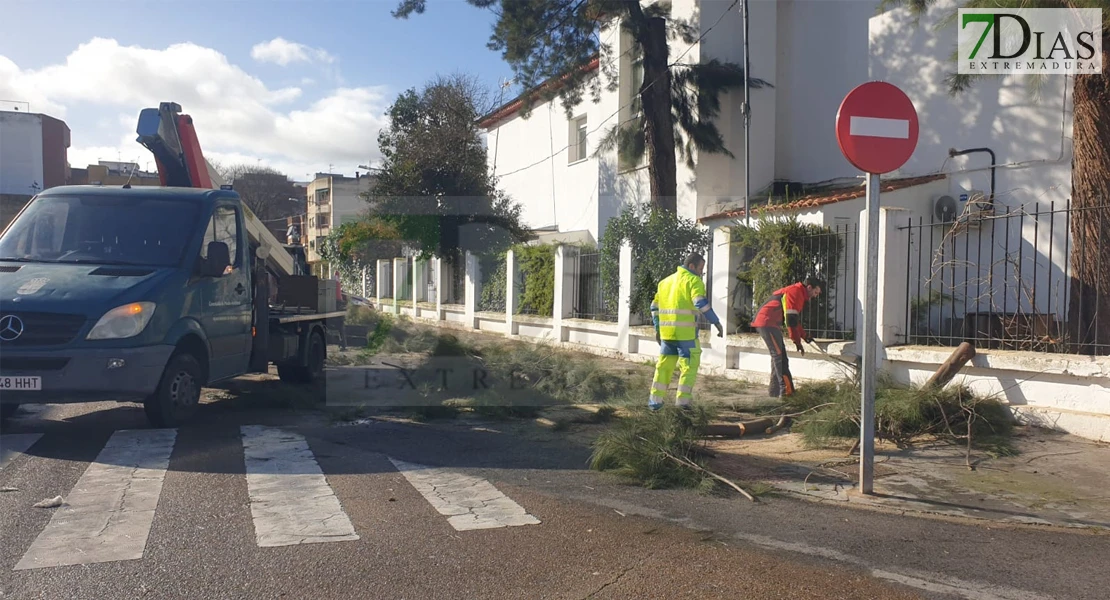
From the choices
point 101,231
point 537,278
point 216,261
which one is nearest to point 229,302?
point 216,261

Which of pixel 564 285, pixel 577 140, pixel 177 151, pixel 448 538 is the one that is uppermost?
pixel 577 140

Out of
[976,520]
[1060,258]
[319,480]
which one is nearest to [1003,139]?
[1060,258]

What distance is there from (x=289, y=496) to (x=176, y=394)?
287 centimetres

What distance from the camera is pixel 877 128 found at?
576 centimetres

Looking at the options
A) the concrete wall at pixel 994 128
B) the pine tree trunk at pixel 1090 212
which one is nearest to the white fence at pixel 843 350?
the pine tree trunk at pixel 1090 212

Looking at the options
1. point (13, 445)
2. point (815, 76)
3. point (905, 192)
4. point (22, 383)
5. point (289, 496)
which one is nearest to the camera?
point (289, 496)

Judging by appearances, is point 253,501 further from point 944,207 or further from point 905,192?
point 944,207

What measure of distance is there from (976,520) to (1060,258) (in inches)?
333

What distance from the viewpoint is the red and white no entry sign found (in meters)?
5.72

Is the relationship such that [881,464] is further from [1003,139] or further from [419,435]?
[1003,139]

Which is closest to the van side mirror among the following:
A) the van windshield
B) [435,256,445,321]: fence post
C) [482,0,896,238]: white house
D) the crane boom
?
the van windshield

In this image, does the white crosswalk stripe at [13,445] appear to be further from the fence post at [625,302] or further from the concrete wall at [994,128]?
the concrete wall at [994,128]

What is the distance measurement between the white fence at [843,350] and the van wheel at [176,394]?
683 cm

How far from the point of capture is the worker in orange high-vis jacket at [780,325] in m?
9.92
